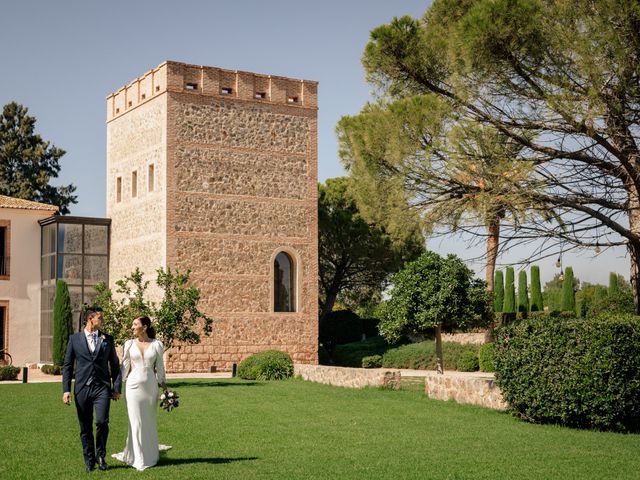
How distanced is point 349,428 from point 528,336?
3.17 meters

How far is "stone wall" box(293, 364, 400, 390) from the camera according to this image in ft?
71.9

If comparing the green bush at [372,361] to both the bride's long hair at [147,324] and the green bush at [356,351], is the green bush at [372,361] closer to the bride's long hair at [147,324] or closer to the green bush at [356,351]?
the green bush at [356,351]

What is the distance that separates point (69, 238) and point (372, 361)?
11264 mm

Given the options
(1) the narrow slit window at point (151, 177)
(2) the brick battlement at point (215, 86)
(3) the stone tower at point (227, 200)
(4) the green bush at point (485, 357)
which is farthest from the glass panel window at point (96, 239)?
(4) the green bush at point (485, 357)

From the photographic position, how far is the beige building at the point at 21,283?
32.1m

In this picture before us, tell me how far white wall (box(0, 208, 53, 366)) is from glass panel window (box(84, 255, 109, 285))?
1.83 m

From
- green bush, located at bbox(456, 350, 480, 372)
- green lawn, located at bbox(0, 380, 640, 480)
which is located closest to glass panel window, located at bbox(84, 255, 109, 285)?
green bush, located at bbox(456, 350, 480, 372)

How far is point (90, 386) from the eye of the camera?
10.2m

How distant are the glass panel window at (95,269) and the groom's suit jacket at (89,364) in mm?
22552

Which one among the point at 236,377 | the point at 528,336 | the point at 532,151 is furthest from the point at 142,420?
the point at 236,377

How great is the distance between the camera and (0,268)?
32.5 meters

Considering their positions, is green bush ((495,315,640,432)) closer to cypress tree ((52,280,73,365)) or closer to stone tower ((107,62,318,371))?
stone tower ((107,62,318,371))

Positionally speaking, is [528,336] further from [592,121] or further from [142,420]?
[142,420]

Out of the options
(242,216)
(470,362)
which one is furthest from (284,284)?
(470,362)
